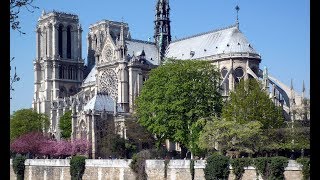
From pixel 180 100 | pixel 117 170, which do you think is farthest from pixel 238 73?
pixel 117 170

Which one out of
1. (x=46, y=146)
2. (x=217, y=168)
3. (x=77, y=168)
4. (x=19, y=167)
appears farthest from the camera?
(x=46, y=146)

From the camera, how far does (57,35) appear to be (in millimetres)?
95062

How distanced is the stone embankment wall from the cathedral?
12.1 metres

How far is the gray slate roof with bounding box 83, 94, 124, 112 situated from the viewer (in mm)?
66375

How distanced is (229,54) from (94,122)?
17245mm

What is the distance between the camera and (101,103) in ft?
221

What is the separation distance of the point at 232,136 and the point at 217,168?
7642mm

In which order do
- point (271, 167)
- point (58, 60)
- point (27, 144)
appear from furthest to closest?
1. point (58, 60)
2. point (27, 144)
3. point (271, 167)

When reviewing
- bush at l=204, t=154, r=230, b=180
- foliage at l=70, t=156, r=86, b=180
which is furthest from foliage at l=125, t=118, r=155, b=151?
bush at l=204, t=154, r=230, b=180

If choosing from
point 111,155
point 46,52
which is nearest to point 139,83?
point 111,155

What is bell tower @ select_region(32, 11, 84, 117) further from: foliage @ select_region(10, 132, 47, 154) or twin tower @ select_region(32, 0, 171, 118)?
foliage @ select_region(10, 132, 47, 154)

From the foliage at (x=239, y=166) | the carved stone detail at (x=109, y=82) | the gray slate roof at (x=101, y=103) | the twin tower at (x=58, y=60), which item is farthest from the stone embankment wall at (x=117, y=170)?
the twin tower at (x=58, y=60)

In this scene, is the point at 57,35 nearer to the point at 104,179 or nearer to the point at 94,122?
the point at 94,122

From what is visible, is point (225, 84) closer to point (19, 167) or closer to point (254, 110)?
point (254, 110)
